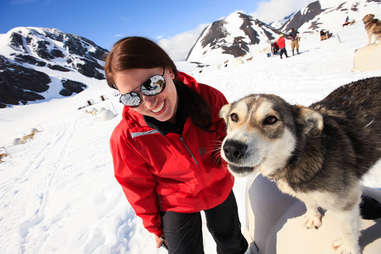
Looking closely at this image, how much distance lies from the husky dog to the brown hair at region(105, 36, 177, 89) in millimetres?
1093

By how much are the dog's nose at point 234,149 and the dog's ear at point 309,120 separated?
782mm

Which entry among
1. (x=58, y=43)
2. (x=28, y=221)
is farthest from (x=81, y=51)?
(x=28, y=221)

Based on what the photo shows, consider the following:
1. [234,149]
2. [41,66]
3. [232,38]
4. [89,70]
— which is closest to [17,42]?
[41,66]

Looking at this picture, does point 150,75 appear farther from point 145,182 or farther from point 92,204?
point 92,204

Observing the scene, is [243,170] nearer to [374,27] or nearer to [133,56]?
[133,56]

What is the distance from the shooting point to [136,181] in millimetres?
2121

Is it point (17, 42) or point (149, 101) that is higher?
point (17, 42)

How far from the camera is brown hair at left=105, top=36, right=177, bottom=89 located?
1775 mm

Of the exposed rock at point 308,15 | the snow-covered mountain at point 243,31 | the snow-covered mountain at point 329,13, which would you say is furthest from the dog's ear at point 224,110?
the exposed rock at point 308,15

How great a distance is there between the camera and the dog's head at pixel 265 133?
5.70 feet

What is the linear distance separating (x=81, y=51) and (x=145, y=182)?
14130cm

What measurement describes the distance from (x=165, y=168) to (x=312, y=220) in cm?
177

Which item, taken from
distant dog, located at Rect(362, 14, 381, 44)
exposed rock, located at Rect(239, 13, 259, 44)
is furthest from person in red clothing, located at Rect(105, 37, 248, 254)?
exposed rock, located at Rect(239, 13, 259, 44)

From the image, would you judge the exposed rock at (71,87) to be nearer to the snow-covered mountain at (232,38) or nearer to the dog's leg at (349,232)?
the snow-covered mountain at (232,38)
